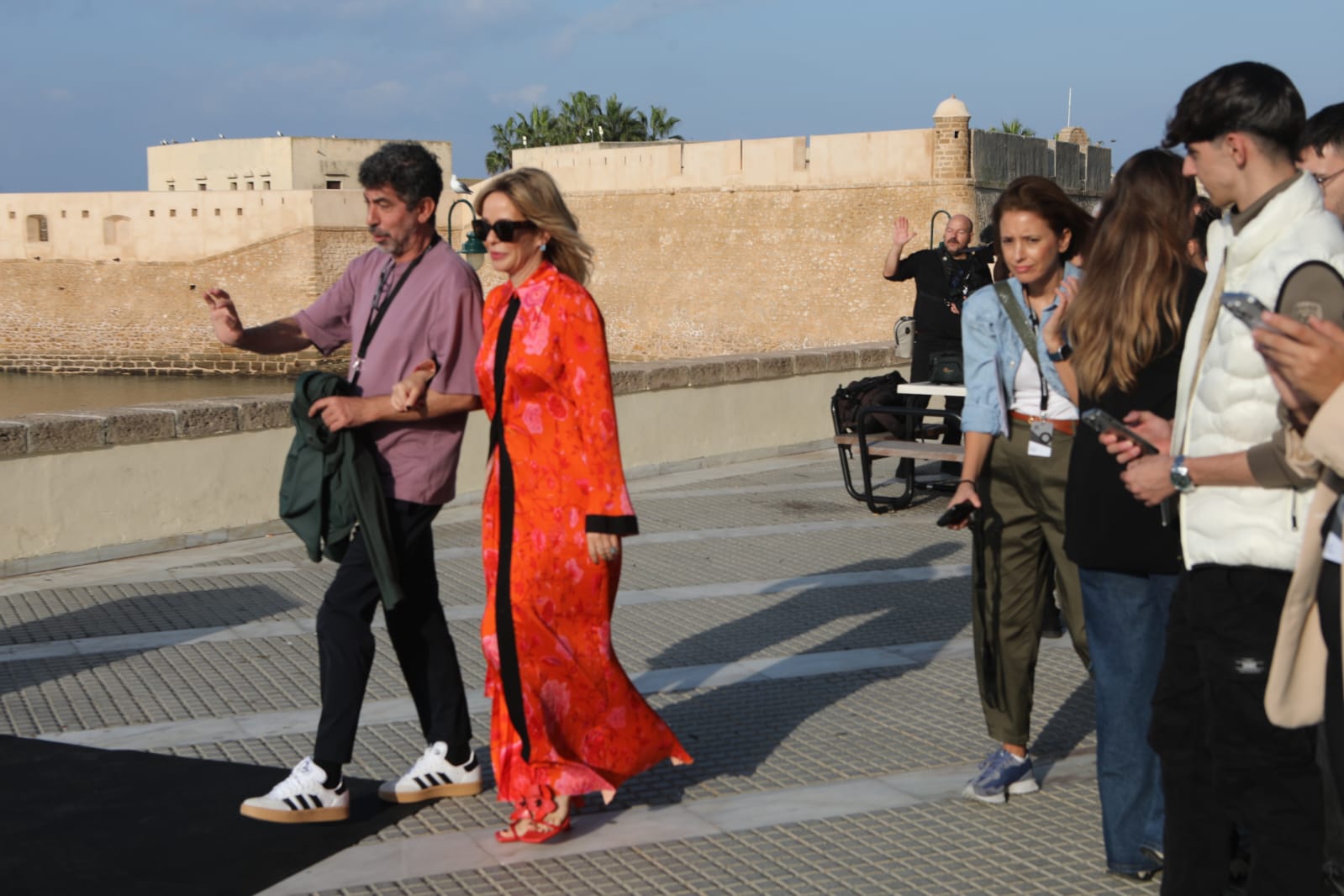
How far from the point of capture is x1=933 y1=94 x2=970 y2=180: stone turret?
128ft

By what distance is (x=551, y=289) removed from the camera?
14.2 feet

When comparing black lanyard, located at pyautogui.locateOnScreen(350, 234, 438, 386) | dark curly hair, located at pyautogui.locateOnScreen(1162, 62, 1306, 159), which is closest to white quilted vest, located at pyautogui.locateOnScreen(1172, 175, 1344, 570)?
dark curly hair, located at pyautogui.locateOnScreen(1162, 62, 1306, 159)

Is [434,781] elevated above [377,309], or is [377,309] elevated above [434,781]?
[377,309]

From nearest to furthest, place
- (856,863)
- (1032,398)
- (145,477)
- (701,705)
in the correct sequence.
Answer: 1. (856,863)
2. (1032,398)
3. (701,705)
4. (145,477)

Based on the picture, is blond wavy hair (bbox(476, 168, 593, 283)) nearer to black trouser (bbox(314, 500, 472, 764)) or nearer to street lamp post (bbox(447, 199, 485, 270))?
street lamp post (bbox(447, 199, 485, 270))

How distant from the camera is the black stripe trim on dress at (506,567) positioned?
4309 millimetres

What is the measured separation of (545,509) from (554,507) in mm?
27

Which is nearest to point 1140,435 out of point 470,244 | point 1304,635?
point 1304,635

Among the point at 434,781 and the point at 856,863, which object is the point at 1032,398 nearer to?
the point at 856,863

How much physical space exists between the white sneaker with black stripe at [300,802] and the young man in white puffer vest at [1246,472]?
243 cm

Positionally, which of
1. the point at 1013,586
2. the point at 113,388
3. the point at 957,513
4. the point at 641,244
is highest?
the point at 641,244

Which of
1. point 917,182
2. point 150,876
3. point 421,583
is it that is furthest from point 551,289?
point 917,182

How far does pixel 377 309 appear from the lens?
15.3 feet

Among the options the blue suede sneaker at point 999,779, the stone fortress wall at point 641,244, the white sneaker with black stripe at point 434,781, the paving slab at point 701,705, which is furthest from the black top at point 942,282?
the stone fortress wall at point 641,244
